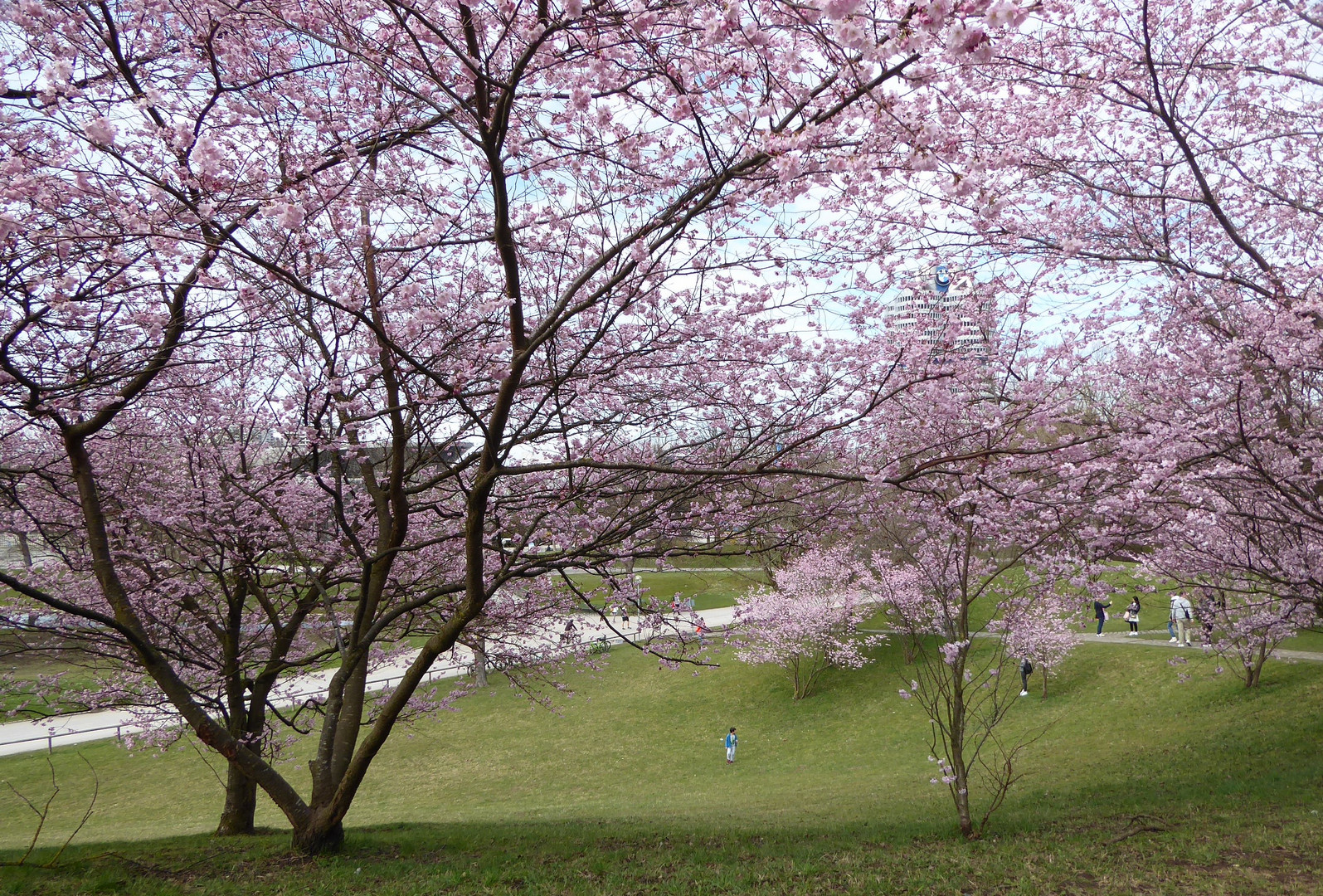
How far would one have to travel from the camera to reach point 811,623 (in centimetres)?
2003

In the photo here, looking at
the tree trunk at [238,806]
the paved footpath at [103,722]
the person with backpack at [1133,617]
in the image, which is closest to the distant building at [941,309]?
the paved footpath at [103,722]

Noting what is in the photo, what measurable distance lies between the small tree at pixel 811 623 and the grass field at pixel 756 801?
2.35 ft

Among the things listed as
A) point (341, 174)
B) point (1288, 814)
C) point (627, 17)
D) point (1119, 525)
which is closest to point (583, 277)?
point (627, 17)

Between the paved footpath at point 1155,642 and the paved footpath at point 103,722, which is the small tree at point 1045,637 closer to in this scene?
the paved footpath at point 1155,642

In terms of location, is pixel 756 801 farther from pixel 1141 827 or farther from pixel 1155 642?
pixel 1155 642

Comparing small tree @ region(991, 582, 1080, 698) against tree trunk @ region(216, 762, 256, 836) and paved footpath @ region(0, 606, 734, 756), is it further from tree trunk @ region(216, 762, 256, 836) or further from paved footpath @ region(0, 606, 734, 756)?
tree trunk @ region(216, 762, 256, 836)

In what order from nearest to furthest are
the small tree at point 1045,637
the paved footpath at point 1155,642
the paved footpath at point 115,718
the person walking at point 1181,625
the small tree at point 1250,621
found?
the small tree at point 1250,621 < the paved footpath at point 1155,642 < the small tree at point 1045,637 < the paved footpath at point 115,718 < the person walking at point 1181,625

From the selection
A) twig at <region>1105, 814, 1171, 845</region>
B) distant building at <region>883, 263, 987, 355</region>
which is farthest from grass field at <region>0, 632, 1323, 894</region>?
distant building at <region>883, 263, 987, 355</region>

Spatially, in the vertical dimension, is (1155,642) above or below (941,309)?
below

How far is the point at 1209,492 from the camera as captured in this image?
6.97m

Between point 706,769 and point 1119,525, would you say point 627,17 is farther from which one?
point 706,769

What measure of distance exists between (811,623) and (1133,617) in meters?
8.37

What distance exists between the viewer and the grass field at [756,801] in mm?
5660


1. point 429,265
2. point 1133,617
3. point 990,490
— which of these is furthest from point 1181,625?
point 429,265
